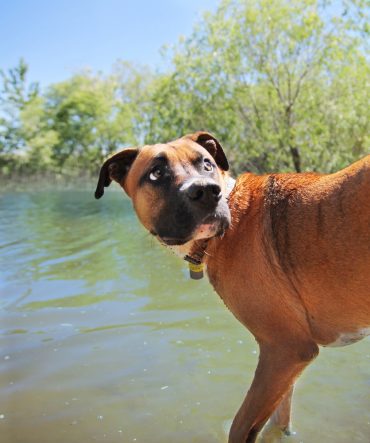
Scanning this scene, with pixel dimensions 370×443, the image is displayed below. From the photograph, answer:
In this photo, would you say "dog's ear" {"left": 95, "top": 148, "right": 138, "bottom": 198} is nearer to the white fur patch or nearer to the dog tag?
the dog tag

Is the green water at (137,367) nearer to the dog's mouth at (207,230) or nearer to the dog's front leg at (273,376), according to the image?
the dog's front leg at (273,376)

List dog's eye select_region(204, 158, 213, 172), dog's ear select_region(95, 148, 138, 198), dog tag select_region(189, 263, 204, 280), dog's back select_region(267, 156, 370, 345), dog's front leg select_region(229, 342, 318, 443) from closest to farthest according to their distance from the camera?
dog's back select_region(267, 156, 370, 345), dog's front leg select_region(229, 342, 318, 443), dog tag select_region(189, 263, 204, 280), dog's eye select_region(204, 158, 213, 172), dog's ear select_region(95, 148, 138, 198)

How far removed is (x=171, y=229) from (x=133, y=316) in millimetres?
3188

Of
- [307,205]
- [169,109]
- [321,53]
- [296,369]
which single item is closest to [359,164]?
[307,205]

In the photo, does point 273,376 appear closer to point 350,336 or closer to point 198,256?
point 350,336

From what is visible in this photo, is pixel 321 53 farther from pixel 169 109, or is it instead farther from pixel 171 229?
pixel 171 229

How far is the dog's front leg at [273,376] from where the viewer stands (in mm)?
3062

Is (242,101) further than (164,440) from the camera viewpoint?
Yes

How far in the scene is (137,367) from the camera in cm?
492

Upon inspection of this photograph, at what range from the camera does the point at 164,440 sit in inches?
145

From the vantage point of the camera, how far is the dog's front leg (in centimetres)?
306

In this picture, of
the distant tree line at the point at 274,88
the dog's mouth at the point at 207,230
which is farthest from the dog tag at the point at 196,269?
the distant tree line at the point at 274,88

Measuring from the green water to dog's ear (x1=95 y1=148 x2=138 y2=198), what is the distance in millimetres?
1833

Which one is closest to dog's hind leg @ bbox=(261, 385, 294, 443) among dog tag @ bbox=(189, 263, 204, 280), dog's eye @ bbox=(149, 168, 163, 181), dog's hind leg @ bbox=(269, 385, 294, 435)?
dog's hind leg @ bbox=(269, 385, 294, 435)
